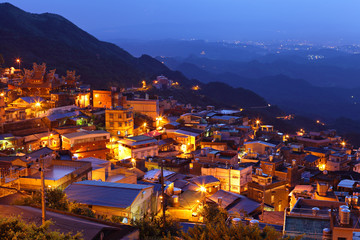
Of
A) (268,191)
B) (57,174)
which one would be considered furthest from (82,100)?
(268,191)

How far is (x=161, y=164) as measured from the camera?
16.2m

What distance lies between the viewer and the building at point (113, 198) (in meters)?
10.9

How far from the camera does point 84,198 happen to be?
1120 cm

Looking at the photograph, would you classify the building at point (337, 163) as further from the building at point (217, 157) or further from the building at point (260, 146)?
the building at point (217, 157)

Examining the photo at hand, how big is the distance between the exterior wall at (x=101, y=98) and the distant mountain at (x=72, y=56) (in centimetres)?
2359

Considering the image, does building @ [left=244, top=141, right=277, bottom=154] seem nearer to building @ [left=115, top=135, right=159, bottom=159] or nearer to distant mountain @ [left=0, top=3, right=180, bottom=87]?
building @ [left=115, top=135, right=159, bottom=159]

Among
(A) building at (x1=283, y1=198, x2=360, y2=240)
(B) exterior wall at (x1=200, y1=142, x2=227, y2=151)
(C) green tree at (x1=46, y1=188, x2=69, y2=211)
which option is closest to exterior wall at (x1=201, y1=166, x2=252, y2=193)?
(B) exterior wall at (x1=200, y1=142, x2=227, y2=151)

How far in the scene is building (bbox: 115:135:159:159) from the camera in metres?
24.7

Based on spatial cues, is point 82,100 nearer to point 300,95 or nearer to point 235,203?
point 235,203

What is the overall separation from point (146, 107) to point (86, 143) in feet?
42.5

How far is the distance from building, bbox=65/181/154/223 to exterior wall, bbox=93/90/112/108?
22.9 metres

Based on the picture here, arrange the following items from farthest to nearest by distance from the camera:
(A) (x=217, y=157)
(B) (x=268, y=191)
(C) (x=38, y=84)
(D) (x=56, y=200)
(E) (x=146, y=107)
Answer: (E) (x=146, y=107) < (C) (x=38, y=84) < (A) (x=217, y=157) < (B) (x=268, y=191) < (D) (x=56, y=200)

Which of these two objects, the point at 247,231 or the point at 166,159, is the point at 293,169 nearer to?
the point at 166,159

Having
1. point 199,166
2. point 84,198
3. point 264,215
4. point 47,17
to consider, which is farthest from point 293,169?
point 47,17
